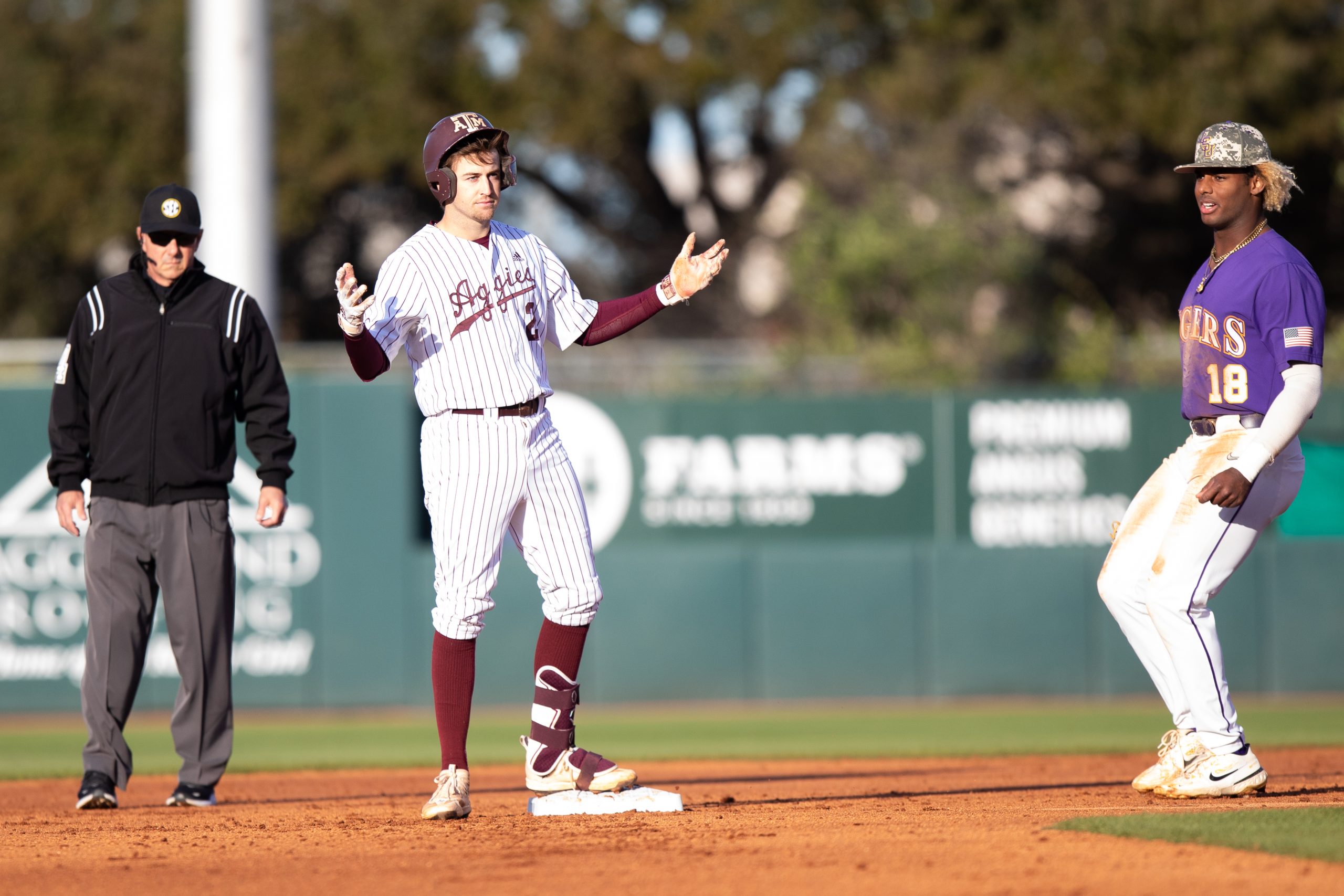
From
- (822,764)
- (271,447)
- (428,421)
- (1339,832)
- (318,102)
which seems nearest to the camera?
(1339,832)

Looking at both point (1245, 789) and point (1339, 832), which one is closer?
point (1339, 832)

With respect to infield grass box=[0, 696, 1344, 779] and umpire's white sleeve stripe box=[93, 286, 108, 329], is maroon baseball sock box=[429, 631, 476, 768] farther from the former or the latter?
infield grass box=[0, 696, 1344, 779]

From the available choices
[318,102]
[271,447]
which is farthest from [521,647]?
[318,102]

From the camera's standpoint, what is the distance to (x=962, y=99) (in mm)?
21062

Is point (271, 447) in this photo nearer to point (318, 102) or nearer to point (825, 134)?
point (825, 134)

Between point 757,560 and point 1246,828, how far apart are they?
756 cm

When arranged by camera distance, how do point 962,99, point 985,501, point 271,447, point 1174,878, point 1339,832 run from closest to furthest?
point 1174,878, point 1339,832, point 271,447, point 985,501, point 962,99

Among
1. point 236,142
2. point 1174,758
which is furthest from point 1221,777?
point 236,142

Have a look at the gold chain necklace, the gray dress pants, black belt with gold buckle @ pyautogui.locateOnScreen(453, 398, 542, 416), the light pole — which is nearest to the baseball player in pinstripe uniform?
black belt with gold buckle @ pyautogui.locateOnScreen(453, 398, 542, 416)

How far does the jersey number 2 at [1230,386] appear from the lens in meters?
5.15

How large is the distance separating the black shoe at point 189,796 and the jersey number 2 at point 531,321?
2198mm

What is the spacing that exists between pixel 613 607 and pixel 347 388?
249 cm

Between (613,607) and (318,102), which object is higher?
(318,102)

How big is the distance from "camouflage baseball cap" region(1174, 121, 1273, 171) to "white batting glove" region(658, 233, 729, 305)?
1.51 metres
